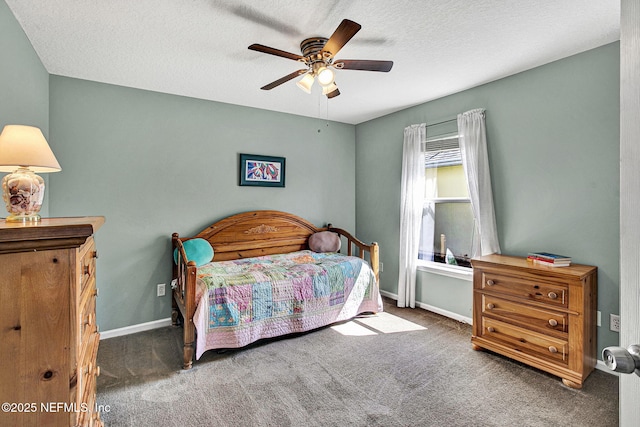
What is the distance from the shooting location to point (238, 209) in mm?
3797

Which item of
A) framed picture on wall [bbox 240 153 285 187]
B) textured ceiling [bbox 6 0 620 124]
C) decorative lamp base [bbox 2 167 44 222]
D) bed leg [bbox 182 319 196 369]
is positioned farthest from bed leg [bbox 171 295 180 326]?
decorative lamp base [bbox 2 167 44 222]

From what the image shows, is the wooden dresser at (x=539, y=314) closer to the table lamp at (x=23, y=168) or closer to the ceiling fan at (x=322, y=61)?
the ceiling fan at (x=322, y=61)

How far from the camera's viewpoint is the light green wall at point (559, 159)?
7.68 ft

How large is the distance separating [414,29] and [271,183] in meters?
2.41

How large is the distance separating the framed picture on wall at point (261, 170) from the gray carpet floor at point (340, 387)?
6.16ft

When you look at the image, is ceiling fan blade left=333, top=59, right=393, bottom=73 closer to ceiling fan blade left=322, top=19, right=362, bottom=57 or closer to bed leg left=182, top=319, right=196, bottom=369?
ceiling fan blade left=322, top=19, right=362, bottom=57

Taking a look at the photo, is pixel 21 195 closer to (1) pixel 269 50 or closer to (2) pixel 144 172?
(1) pixel 269 50

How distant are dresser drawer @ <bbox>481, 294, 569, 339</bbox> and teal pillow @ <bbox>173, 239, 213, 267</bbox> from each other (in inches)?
104

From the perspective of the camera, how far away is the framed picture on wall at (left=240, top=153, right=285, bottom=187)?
3.79 metres

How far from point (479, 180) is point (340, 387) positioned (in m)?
2.26

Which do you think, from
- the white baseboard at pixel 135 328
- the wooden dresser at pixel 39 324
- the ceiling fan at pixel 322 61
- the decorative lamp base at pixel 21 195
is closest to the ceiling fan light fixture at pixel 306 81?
the ceiling fan at pixel 322 61

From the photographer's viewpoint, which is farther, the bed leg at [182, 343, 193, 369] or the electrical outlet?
the bed leg at [182, 343, 193, 369]

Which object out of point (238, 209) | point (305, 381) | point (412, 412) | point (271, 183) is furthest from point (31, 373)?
point (271, 183)

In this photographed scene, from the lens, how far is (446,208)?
3.62 metres
